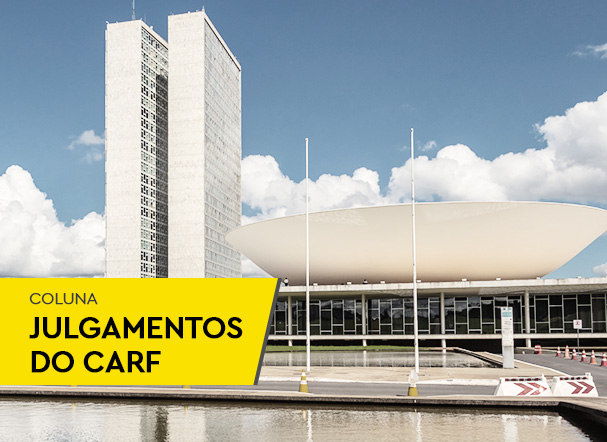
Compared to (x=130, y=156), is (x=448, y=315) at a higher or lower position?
lower

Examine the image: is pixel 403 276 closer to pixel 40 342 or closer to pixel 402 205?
pixel 402 205

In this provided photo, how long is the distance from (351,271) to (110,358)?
122 feet

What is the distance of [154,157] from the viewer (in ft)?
434

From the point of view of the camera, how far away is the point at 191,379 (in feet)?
60.3

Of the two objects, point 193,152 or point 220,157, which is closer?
point 193,152

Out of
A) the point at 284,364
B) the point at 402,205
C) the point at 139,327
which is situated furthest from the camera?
the point at 402,205

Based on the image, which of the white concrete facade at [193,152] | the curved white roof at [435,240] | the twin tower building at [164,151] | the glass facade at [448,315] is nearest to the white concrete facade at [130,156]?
the twin tower building at [164,151]

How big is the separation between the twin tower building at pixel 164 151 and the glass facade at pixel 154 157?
20cm

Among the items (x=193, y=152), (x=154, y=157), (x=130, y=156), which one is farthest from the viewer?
(x=193, y=152)

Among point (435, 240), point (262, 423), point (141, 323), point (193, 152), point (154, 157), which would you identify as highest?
point (193, 152)

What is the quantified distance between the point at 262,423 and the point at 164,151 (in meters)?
127

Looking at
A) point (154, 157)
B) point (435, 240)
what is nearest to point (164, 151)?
point (154, 157)

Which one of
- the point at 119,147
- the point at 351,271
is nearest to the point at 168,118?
the point at 119,147

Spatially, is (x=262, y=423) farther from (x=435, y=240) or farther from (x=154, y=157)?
(x=154, y=157)
